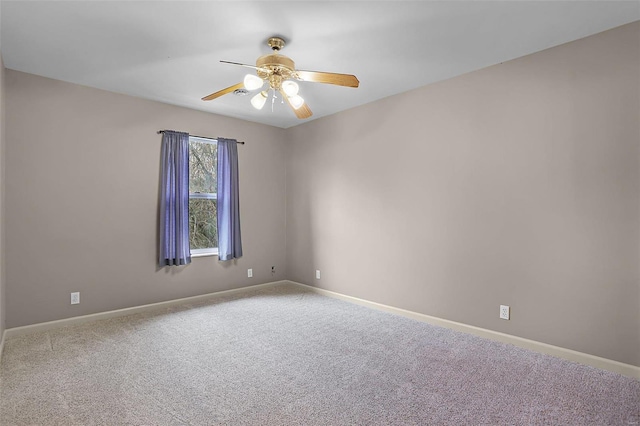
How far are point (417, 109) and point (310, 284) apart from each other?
288 centimetres

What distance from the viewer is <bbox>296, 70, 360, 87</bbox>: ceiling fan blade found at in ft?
8.05

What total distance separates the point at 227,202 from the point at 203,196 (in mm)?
330

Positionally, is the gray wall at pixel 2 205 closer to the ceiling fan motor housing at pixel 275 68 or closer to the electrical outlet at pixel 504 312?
the ceiling fan motor housing at pixel 275 68

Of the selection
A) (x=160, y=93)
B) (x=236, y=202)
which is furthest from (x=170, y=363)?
(x=160, y=93)

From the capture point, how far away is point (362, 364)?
2.72 metres

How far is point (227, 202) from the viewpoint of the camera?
15.8 feet

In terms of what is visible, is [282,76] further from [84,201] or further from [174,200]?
[84,201]

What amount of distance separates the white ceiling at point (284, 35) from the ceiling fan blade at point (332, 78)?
0.32 meters

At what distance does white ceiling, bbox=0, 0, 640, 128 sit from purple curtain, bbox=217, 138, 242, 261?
127 cm

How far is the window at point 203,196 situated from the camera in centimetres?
473

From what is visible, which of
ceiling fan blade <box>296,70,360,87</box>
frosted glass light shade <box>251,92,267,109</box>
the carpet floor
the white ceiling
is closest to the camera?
the carpet floor

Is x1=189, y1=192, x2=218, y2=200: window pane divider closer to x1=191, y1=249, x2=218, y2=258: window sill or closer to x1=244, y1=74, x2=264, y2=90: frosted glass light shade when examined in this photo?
x1=191, y1=249, x2=218, y2=258: window sill

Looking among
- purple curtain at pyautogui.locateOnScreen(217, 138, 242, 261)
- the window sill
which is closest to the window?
the window sill

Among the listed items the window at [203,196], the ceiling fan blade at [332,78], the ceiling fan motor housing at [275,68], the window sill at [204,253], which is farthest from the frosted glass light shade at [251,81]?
the window sill at [204,253]
